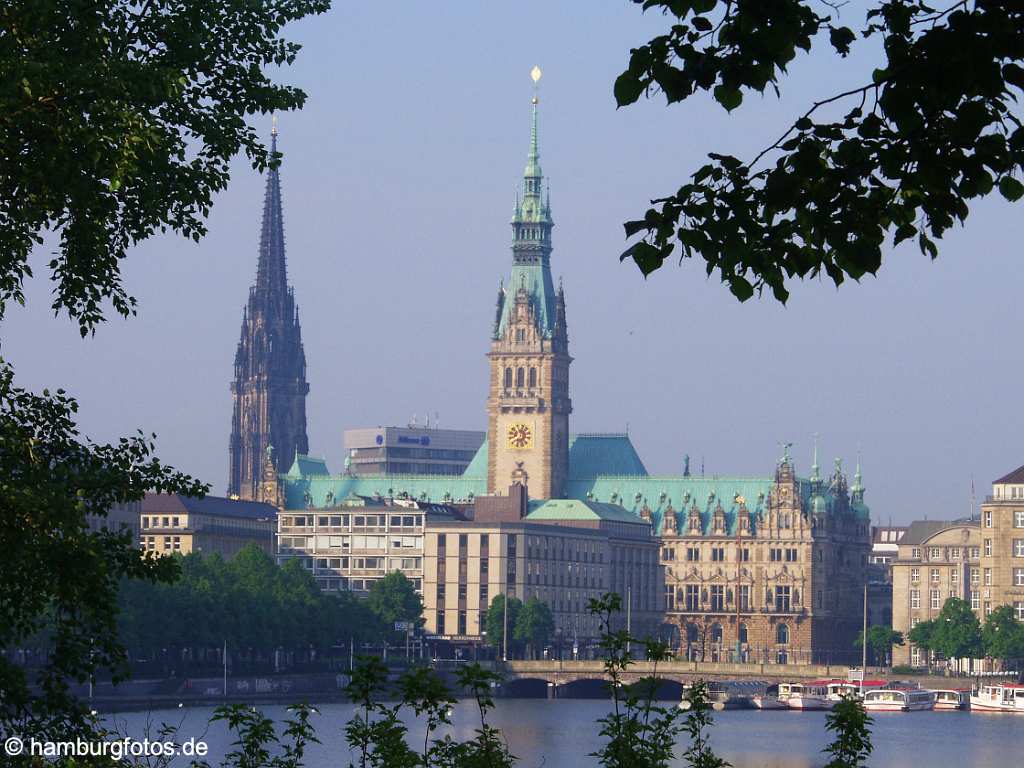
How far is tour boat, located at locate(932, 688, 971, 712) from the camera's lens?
182m

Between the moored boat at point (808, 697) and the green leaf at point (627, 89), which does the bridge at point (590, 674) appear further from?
the green leaf at point (627, 89)

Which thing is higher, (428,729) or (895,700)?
(428,729)

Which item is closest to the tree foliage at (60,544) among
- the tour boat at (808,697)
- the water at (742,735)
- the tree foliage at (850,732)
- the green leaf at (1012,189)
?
the tree foliage at (850,732)

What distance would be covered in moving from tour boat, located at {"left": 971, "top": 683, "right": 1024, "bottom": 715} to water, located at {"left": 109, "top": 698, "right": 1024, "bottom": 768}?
378 cm

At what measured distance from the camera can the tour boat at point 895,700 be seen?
175m

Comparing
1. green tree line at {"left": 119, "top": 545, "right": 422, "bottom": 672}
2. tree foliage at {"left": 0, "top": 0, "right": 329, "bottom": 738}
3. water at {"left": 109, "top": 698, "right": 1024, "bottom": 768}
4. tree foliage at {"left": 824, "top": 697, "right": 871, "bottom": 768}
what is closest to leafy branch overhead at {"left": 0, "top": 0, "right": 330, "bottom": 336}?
tree foliage at {"left": 0, "top": 0, "right": 329, "bottom": 738}

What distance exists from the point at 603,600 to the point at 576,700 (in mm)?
154678

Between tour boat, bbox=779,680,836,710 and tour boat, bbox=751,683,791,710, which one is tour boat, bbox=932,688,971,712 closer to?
tour boat, bbox=779,680,836,710

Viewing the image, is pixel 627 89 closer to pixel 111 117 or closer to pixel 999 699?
pixel 111 117

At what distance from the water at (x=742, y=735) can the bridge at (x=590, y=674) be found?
12.7 meters

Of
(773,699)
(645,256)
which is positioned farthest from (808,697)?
(645,256)

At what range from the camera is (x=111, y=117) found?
26422 mm

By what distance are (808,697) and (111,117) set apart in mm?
161371

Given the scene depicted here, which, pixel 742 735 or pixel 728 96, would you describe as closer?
pixel 728 96
